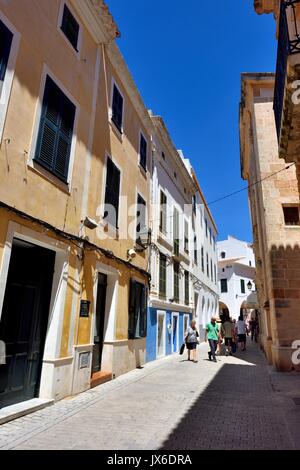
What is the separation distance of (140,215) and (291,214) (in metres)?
5.48

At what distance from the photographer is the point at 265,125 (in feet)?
40.2

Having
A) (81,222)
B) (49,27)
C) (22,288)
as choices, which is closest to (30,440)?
(22,288)

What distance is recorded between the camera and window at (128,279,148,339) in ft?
31.3

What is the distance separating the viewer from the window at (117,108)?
9.41 m

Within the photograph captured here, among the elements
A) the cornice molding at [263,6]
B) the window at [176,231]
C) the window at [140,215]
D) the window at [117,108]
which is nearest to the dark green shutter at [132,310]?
the window at [140,215]

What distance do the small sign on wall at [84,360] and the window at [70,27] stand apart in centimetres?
724

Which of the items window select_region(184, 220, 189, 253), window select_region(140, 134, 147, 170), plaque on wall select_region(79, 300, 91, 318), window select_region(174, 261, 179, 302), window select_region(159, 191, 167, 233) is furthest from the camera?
window select_region(184, 220, 189, 253)

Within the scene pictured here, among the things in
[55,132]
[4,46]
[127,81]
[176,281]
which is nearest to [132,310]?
[55,132]

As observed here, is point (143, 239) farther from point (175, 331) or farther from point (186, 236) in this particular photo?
point (186, 236)

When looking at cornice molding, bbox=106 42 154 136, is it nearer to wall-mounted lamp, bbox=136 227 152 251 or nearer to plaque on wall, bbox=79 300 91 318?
wall-mounted lamp, bbox=136 227 152 251

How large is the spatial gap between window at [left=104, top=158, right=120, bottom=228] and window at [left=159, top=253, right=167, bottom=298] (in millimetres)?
4700

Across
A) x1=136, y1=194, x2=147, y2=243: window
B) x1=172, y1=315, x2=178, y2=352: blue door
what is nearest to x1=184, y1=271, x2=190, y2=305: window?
x1=172, y1=315, x2=178, y2=352: blue door

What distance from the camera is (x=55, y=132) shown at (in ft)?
20.8
